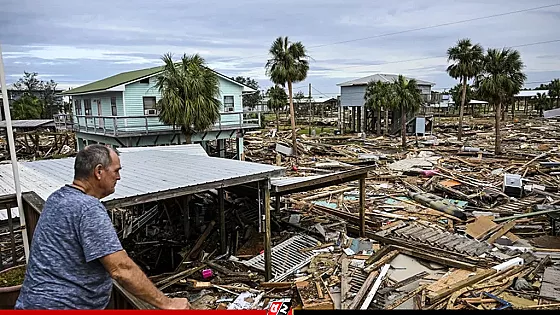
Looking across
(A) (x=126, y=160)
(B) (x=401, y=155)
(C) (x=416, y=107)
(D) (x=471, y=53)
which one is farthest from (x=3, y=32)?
(D) (x=471, y=53)

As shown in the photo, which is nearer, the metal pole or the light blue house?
the metal pole

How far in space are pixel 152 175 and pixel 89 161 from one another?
18.6 ft

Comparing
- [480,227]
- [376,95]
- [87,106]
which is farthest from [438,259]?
[376,95]

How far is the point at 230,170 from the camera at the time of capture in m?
8.66


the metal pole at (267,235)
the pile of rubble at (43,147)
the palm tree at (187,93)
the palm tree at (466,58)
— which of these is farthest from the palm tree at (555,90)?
the metal pole at (267,235)

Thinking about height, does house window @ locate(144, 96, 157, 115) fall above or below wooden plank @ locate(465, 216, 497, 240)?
above

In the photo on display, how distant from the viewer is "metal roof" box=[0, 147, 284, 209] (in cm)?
649

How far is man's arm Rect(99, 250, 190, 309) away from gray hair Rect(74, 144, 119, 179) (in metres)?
0.55

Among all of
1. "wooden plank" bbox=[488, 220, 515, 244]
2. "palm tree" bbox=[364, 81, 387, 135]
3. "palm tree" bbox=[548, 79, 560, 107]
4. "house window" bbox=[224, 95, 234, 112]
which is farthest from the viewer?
"palm tree" bbox=[548, 79, 560, 107]

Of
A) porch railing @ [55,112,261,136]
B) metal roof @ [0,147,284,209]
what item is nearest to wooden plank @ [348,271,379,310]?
metal roof @ [0,147,284,209]

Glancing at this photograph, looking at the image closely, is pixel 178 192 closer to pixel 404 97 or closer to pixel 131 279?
pixel 131 279

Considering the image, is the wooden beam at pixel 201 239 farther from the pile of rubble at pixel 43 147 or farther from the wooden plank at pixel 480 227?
the pile of rubble at pixel 43 147

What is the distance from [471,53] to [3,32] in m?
36.2

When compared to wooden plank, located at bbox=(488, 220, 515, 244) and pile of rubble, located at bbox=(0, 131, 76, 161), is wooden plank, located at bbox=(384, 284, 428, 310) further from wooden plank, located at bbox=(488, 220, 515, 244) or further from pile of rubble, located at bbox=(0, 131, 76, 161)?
pile of rubble, located at bbox=(0, 131, 76, 161)
